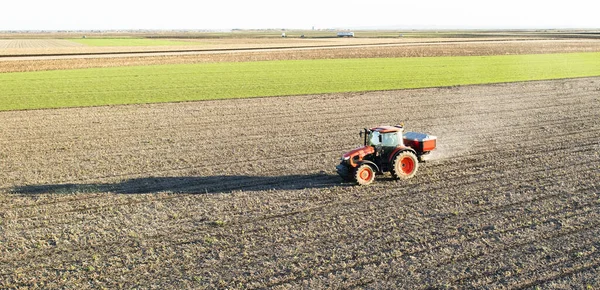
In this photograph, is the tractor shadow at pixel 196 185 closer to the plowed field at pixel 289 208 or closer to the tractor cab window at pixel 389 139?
the plowed field at pixel 289 208

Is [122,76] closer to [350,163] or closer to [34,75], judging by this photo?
[34,75]

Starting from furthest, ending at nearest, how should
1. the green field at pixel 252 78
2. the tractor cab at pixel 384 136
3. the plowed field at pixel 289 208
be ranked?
the green field at pixel 252 78 < the tractor cab at pixel 384 136 < the plowed field at pixel 289 208

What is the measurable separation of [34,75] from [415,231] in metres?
45.6

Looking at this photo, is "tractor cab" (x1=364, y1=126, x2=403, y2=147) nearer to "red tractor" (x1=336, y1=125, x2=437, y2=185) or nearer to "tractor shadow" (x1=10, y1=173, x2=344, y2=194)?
"red tractor" (x1=336, y1=125, x2=437, y2=185)

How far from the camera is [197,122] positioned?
81.1 ft

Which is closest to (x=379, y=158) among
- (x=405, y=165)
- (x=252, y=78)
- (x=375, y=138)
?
(x=375, y=138)

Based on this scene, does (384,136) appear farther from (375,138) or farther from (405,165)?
(405,165)

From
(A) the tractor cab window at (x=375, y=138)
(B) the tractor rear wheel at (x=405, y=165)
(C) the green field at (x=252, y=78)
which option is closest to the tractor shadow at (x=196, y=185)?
(A) the tractor cab window at (x=375, y=138)

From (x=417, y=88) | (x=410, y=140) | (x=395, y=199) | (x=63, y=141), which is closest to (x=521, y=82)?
(x=417, y=88)

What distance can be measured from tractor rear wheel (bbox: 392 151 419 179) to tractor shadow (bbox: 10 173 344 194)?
5.48 ft

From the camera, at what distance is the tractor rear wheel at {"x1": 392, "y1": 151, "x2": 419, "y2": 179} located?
1450 centimetres

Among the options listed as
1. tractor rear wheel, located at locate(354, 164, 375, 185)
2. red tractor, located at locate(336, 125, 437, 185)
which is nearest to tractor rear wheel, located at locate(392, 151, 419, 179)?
red tractor, located at locate(336, 125, 437, 185)

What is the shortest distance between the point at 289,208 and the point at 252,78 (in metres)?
31.5

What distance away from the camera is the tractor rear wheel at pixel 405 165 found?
47.6 feet
